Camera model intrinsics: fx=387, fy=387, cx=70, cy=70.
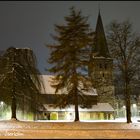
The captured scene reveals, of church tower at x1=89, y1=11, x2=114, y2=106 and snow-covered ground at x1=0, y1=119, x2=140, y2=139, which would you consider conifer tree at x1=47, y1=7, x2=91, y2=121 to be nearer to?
snow-covered ground at x1=0, y1=119, x2=140, y2=139

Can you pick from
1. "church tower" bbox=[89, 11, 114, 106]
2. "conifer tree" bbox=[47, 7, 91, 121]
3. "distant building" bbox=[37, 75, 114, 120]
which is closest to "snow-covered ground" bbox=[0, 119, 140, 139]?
"conifer tree" bbox=[47, 7, 91, 121]

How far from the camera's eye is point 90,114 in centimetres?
7044

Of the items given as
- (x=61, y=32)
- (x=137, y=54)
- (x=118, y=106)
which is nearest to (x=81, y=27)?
(x=61, y=32)

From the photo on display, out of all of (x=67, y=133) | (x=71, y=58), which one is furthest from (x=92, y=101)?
(x=67, y=133)

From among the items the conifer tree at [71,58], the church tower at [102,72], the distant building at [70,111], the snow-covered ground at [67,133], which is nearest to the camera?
the snow-covered ground at [67,133]

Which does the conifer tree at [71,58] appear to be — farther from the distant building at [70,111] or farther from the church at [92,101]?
the distant building at [70,111]

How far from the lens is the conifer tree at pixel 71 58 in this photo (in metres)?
46.8

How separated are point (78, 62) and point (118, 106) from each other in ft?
141

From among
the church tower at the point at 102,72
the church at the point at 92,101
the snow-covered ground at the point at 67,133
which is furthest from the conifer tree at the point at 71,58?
the church tower at the point at 102,72

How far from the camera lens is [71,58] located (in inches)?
1857

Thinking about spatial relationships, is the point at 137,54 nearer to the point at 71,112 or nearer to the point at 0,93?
the point at 0,93

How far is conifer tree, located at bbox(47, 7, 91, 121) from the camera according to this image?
154ft

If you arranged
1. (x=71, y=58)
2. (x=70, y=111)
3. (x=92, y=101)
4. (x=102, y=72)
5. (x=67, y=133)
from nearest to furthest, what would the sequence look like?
(x=67, y=133) → (x=71, y=58) → (x=92, y=101) → (x=70, y=111) → (x=102, y=72)

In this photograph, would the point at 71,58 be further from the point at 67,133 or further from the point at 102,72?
the point at 102,72
